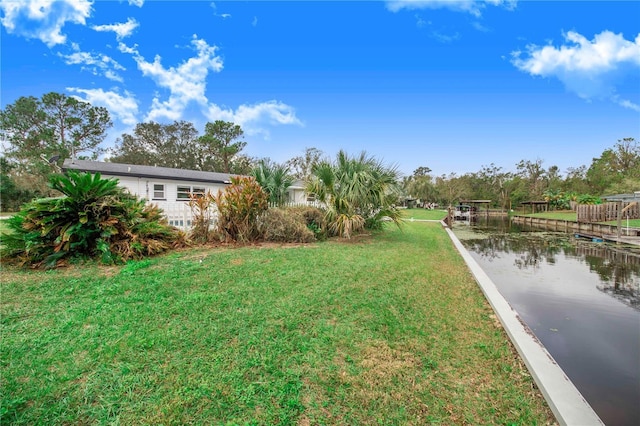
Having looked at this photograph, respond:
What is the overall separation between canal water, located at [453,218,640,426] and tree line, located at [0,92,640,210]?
4631 millimetres

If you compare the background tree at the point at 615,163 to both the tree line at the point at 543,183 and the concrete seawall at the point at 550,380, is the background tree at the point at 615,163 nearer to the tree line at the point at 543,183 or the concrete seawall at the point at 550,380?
the tree line at the point at 543,183

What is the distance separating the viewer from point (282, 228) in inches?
316

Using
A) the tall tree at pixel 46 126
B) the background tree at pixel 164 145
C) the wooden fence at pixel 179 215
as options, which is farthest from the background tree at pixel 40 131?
the wooden fence at pixel 179 215

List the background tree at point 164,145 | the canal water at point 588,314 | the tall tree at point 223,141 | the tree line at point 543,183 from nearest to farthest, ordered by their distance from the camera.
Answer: the canal water at point 588,314
the tree line at point 543,183
the tall tree at point 223,141
the background tree at point 164,145

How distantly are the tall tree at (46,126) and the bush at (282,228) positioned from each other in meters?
29.1

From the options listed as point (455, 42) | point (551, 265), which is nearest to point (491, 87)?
Answer: point (455, 42)

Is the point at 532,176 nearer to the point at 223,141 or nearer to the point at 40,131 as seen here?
the point at 223,141

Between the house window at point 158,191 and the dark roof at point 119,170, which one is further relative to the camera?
the house window at point 158,191

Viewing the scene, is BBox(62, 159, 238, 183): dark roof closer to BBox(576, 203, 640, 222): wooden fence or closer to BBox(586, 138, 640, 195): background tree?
BBox(576, 203, 640, 222): wooden fence

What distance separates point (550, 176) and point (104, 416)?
66.5m

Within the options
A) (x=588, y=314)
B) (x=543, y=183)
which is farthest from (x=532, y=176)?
(x=588, y=314)

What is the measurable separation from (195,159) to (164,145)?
16.5ft

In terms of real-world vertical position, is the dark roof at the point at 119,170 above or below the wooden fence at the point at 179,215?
above

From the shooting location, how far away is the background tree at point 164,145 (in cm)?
3694
